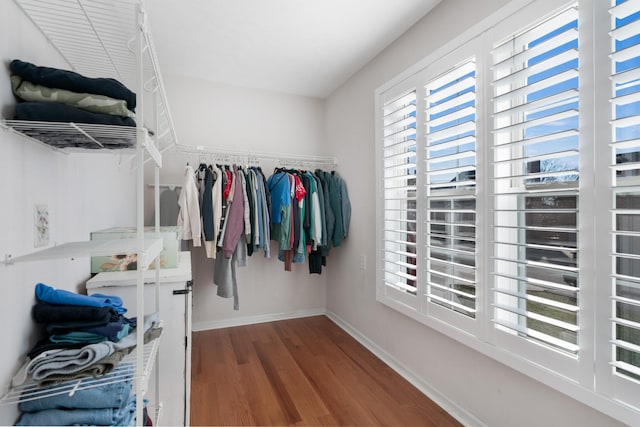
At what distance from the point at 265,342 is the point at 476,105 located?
8.22ft

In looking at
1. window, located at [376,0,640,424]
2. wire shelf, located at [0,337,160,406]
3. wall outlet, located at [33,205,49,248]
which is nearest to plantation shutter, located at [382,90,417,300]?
window, located at [376,0,640,424]

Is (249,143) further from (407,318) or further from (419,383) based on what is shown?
(419,383)

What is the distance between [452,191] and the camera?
1.82 m

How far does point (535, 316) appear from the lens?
1308mm

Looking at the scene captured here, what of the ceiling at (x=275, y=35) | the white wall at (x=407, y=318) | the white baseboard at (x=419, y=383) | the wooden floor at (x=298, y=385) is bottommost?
the wooden floor at (x=298, y=385)

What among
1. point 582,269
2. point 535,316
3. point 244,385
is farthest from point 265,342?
point 582,269

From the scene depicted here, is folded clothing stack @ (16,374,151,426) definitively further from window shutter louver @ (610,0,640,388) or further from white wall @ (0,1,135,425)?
window shutter louver @ (610,0,640,388)

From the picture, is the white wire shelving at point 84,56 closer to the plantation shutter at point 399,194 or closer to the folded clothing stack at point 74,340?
the folded clothing stack at point 74,340

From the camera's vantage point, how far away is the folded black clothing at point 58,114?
0.86 m

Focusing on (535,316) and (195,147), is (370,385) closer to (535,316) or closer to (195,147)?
(535,316)

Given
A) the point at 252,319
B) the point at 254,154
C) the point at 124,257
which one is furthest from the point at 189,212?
the point at 252,319

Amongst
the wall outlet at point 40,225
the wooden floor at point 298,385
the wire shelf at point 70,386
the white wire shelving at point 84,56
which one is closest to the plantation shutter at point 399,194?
the wooden floor at point 298,385

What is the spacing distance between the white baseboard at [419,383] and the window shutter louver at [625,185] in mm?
882

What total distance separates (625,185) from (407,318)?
1.49 m
